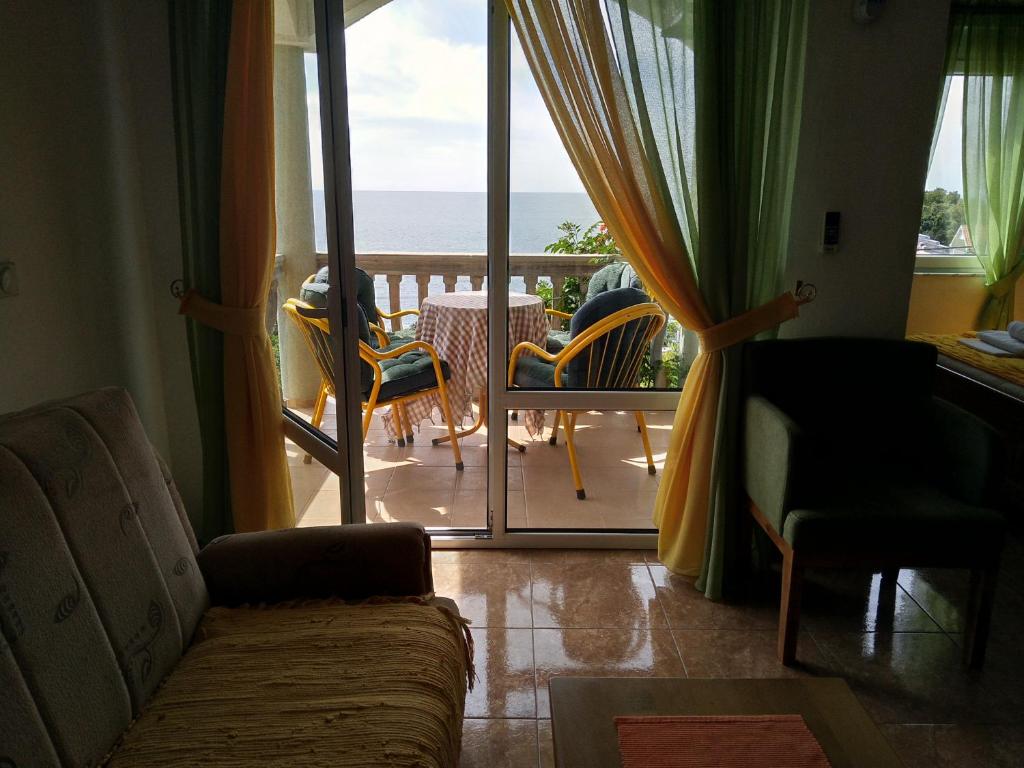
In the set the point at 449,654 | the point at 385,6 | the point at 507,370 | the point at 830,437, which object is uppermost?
the point at 385,6

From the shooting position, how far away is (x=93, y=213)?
2.22 m

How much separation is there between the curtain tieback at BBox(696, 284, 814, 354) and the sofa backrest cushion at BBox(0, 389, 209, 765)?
1.72 meters

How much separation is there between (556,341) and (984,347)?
7.45 ft

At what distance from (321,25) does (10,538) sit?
1.65 m

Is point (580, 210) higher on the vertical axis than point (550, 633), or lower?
higher

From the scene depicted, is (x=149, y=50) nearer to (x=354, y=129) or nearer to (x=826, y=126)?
(x=354, y=129)

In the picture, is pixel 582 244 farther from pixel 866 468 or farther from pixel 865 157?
pixel 866 468

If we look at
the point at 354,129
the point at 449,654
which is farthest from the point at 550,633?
the point at 354,129

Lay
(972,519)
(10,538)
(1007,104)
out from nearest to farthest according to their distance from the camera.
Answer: (10,538), (972,519), (1007,104)

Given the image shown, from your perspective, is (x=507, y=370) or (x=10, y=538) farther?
(x=507, y=370)

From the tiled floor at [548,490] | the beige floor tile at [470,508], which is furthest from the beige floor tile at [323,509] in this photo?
the beige floor tile at [470,508]

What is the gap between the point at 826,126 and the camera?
2416 mm

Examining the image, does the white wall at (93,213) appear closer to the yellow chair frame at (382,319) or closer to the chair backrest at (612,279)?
the yellow chair frame at (382,319)

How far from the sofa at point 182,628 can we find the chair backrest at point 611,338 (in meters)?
1.21
